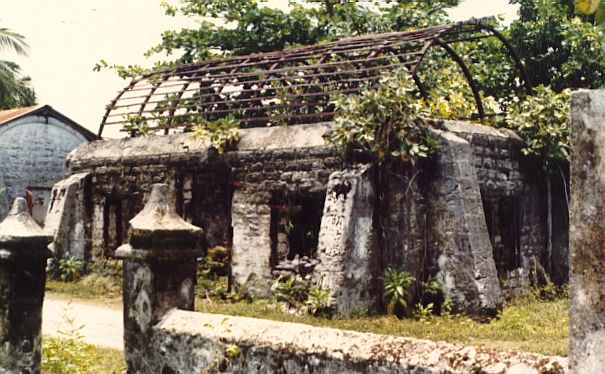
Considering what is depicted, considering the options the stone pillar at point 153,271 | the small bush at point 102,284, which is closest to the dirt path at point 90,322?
the small bush at point 102,284

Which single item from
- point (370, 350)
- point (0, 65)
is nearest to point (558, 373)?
point (370, 350)

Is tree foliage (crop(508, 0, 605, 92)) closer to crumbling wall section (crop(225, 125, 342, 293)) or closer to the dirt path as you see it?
crumbling wall section (crop(225, 125, 342, 293))

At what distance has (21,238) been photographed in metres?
6.27

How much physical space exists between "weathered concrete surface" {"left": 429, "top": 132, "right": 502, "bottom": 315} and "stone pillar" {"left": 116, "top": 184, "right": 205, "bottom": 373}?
609 cm

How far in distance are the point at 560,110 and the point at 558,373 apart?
10.5 meters

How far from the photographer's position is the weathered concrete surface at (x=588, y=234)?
3.08 metres

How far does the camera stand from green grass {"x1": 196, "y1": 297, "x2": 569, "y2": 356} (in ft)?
28.3

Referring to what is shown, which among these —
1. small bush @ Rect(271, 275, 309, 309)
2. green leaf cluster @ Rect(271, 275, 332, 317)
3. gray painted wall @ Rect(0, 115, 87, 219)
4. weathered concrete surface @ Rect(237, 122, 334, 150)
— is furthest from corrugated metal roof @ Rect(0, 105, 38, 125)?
small bush @ Rect(271, 275, 309, 309)

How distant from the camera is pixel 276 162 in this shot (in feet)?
40.8

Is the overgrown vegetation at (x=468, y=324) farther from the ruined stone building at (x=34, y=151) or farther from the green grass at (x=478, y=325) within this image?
the ruined stone building at (x=34, y=151)

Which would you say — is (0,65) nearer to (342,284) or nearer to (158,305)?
(342,284)

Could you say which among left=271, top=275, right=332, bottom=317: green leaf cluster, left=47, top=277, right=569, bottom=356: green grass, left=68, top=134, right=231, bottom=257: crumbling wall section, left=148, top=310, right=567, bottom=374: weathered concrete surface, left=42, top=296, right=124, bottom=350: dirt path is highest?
left=68, top=134, right=231, bottom=257: crumbling wall section

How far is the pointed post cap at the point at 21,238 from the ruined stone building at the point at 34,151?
18332 mm

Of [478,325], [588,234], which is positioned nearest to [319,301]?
[478,325]
